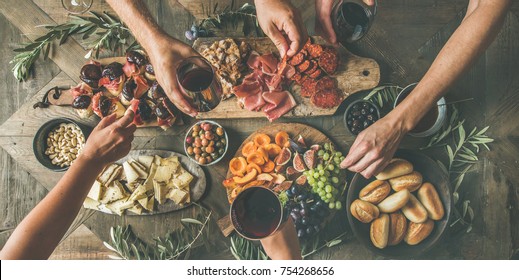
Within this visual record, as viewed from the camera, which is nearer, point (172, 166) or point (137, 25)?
point (137, 25)

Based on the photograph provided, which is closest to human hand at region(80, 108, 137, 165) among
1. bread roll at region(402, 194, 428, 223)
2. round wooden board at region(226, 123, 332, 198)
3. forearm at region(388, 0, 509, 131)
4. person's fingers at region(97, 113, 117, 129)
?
person's fingers at region(97, 113, 117, 129)

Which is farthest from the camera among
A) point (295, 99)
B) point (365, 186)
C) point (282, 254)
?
point (295, 99)

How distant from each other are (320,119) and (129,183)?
74cm

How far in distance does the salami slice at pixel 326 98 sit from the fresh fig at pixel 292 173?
0.25 metres

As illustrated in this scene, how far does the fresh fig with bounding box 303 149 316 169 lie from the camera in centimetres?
144

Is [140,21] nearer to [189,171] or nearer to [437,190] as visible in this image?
[189,171]

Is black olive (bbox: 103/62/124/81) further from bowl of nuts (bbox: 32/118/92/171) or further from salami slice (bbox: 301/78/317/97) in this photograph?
→ salami slice (bbox: 301/78/317/97)

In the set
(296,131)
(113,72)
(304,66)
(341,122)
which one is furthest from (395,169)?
(113,72)

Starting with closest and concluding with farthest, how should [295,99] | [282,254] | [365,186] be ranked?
[282,254] → [365,186] → [295,99]

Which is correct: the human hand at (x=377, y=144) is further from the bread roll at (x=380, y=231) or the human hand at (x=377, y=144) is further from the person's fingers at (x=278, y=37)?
the person's fingers at (x=278, y=37)

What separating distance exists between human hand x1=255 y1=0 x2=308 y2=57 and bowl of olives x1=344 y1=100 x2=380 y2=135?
0.31 metres

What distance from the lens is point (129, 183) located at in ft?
4.89
